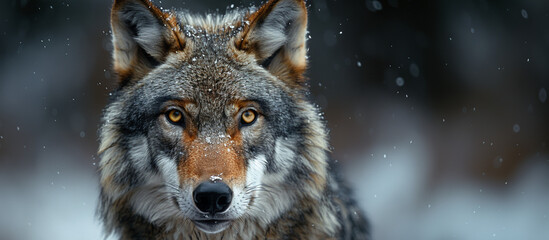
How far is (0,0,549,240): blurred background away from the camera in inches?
388

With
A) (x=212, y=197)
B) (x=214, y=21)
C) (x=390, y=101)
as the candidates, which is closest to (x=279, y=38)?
(x=214, y=21)

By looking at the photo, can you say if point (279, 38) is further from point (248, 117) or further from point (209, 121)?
point (209, 121)

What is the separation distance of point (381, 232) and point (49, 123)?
18.8 ft

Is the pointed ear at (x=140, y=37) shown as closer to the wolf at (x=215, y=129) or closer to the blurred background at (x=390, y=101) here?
the wolf at (x=215, y=129)

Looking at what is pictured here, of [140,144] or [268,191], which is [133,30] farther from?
[268,191]

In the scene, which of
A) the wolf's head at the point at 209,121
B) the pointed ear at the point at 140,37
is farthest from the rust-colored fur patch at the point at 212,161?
the pointed ear at the point at 140,37

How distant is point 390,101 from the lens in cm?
1126

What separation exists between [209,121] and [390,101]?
839cm

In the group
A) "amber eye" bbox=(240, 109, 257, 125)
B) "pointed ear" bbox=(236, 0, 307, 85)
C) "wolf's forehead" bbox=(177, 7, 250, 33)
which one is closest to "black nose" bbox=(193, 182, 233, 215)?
"amber eye" bbox=(240, 109, 257, 125)

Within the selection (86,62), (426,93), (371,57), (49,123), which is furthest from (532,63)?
(49,123)

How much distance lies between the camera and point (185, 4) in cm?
1081

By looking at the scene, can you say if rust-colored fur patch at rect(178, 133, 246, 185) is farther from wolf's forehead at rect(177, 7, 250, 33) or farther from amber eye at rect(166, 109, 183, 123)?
wolf's forehead at rect(177, 7, 250, 33)

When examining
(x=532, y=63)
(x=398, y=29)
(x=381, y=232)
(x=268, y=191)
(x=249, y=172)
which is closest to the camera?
(x=249, y=172)

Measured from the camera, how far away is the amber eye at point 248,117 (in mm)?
3320
